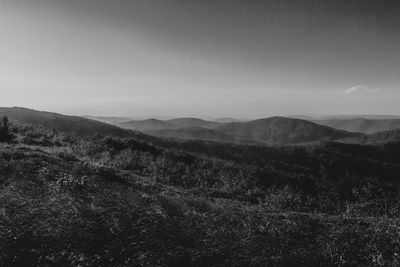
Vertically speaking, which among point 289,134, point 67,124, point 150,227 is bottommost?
point 289,134

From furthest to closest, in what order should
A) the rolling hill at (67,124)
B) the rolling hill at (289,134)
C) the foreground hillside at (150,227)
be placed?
1. the rolling hill at (289,134)
2. the rolling hill at (67,124)
3. the foreground hillside at (150,227)

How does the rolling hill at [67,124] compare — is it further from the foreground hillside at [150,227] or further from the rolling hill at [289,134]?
the rolling hill at [289,134]

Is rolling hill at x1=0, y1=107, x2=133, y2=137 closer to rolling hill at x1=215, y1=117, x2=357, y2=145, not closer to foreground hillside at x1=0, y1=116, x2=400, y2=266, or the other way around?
foreground hillside at x1=0, y1=116, x2=400, y2=266

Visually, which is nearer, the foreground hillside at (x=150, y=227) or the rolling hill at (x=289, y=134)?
the foreground hillside at (x=150, y=227)

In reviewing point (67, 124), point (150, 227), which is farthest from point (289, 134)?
point (150, 227)

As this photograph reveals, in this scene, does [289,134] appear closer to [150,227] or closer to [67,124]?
[67,124]

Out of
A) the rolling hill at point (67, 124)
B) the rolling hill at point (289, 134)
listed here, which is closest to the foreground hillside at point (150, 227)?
the rolling hill at point (67, 124)

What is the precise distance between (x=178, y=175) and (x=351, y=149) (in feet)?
264

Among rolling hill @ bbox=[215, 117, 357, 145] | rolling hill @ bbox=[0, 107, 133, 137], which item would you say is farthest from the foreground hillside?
rolling hill @ bbox=[215, 117, 357, 145]

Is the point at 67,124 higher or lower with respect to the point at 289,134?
higher

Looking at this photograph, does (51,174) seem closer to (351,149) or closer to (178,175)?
(178,175)

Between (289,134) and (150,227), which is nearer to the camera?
(150,227)

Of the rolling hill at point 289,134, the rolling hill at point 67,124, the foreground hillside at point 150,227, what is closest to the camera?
the foreground hillside at point 150,227

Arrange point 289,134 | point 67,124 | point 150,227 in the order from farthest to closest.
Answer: point 289,134, point 67,124, point 150,227
